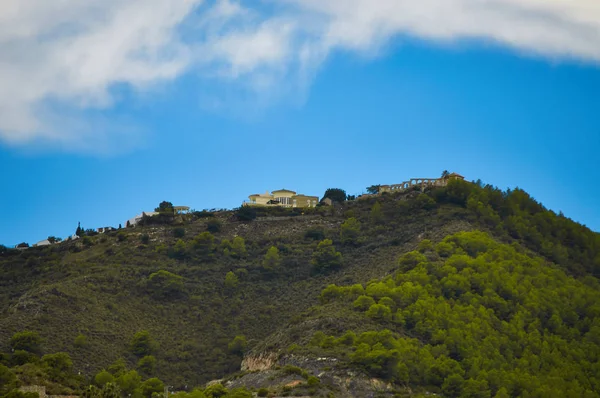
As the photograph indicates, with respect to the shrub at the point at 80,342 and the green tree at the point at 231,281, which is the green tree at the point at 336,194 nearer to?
the green tree at the point at 231,281

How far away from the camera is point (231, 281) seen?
339 feet

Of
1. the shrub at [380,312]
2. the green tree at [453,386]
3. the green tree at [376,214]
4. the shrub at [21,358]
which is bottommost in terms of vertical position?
the green tree at [453,386]

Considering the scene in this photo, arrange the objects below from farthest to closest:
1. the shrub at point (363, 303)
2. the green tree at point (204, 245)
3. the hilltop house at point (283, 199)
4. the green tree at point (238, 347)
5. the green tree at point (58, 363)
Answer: the hilltop house at point (283, 199) < the green tree at point (204, 245) < the green tree at point (238, 347) < the shrub at point (363, 303) < the green tree at point (58, 363)

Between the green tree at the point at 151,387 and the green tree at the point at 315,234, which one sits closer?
the green tree at the point at 151,387

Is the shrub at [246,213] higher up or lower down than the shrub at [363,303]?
higher up

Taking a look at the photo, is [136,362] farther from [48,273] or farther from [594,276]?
[594,276]

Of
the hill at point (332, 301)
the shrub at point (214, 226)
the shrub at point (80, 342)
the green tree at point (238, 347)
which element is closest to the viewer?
the hill at point (332, 301)

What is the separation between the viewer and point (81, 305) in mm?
92312

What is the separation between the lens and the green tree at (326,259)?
105562 millimetres

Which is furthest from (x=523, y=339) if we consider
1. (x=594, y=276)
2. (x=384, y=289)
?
(x=594, y=276)

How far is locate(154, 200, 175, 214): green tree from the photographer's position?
126 m

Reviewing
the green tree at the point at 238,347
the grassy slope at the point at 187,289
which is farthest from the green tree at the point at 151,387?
the green tree at the point at 238,347

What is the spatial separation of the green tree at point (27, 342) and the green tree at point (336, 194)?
184ft

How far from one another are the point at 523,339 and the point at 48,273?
47.2m
